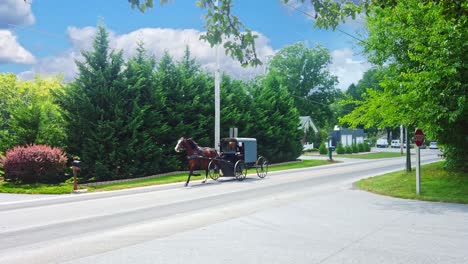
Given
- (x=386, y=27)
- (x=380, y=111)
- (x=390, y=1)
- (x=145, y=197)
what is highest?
(x=386, y=27)

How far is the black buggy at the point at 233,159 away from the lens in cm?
2320

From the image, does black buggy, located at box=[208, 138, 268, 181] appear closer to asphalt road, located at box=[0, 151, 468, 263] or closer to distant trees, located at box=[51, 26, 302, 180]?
distant trees, located at box=[51, 26, 302, 180]

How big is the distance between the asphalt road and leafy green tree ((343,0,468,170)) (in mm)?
3332

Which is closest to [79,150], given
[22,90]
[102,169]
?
[102,169]

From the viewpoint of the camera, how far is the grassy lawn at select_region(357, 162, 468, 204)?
1589 cm

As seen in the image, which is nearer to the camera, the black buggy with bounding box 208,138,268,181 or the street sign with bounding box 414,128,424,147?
the street sign with bounding box 414,128,424,147

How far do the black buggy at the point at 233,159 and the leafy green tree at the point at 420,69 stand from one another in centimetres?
617

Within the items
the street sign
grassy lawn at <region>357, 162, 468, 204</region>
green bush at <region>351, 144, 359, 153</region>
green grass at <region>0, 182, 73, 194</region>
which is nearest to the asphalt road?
grassy lawn at <region>357, 162, 468, 204</region>

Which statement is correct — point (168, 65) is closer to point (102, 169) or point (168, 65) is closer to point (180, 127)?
point (180, 127)

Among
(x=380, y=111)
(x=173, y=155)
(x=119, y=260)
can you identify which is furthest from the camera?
(x=173, y=155)

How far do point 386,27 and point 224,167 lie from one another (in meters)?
10.4

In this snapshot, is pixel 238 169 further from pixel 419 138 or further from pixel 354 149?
pixel 354 149

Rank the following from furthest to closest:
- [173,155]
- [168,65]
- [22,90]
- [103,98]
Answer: [22,90]
[168,65]
[173,155]
[103,98]

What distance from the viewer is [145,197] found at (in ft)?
54.4
